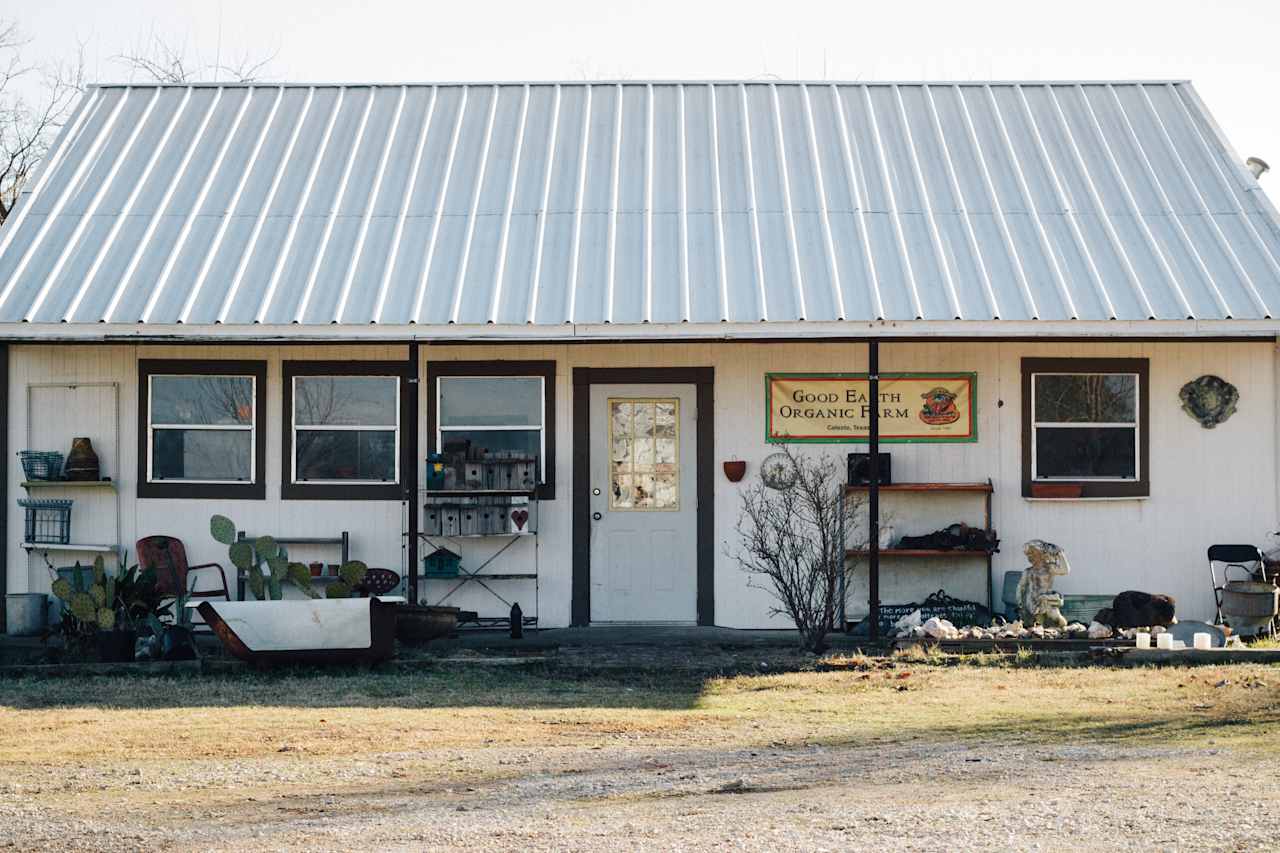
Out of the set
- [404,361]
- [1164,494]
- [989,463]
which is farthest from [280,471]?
[1164,494]

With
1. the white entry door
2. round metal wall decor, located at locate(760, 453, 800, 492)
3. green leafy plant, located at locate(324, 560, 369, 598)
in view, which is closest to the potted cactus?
green leafy plant, located at locate(324, 560, 369, 598)

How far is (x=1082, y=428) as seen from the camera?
47.4ft

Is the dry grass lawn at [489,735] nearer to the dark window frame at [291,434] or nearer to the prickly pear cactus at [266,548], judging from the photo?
the prickly pear cactus at [266,548]

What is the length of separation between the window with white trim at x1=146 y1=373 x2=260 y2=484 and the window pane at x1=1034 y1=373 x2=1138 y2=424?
7.14 meters

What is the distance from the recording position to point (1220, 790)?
25.3 ft

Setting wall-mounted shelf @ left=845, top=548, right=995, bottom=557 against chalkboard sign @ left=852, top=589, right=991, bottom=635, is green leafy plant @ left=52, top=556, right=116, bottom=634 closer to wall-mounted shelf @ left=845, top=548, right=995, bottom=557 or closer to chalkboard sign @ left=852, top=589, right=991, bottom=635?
wall-mounted shelf @ left=845, top=548, right=995, bottom=557

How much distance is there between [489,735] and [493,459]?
4.84 metres

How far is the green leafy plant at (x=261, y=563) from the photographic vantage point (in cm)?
1334

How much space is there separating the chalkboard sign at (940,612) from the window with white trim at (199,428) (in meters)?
5.82

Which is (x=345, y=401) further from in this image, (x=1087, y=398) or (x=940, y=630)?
(x=1087, y=398)

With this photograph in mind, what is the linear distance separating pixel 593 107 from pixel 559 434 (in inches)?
172

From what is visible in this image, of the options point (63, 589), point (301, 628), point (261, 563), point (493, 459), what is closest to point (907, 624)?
point (493, 459)

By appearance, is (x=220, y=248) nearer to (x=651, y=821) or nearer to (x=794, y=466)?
(x=794, y=466)

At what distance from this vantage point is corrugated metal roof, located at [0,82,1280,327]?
13.6 m
